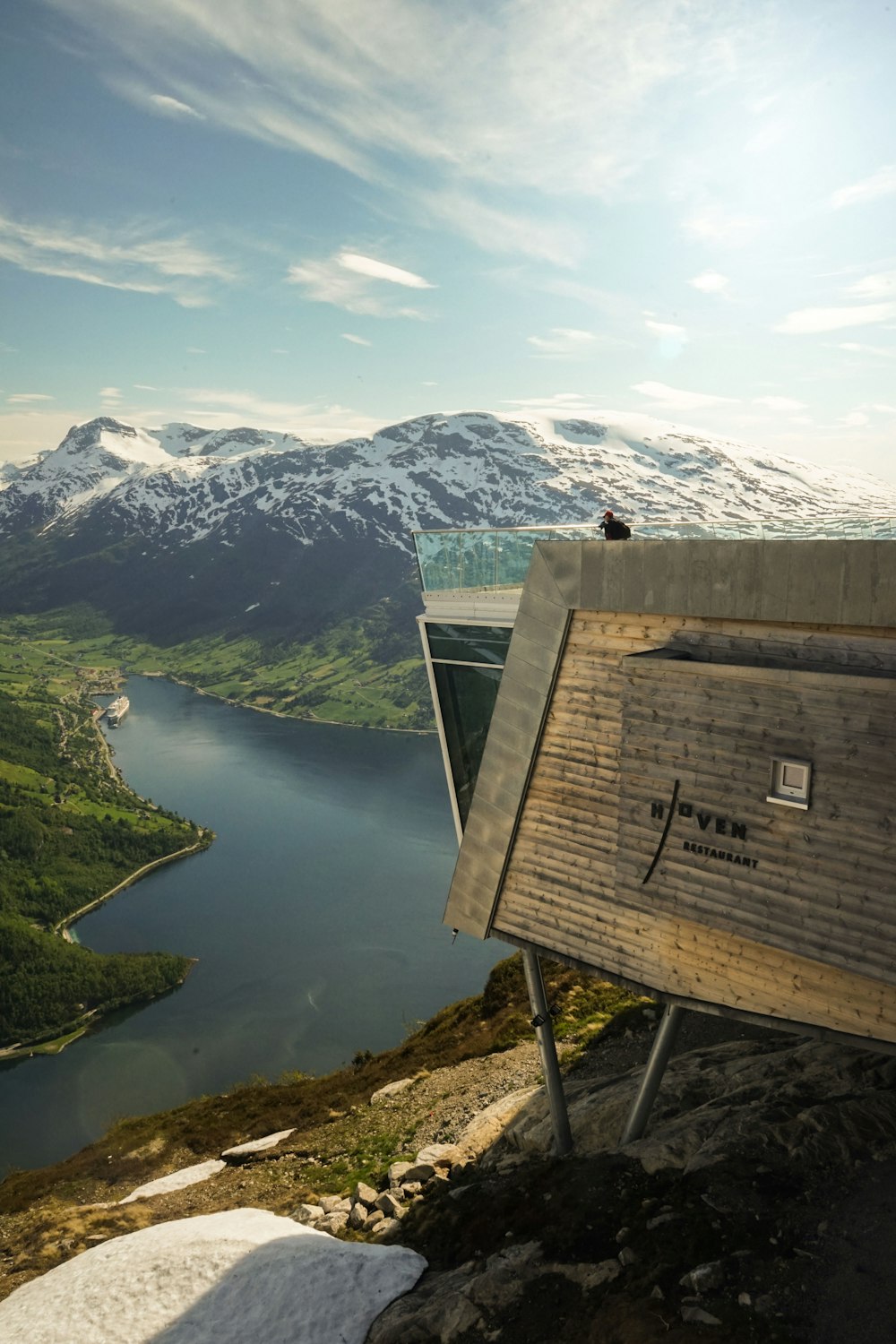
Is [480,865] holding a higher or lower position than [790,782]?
lower

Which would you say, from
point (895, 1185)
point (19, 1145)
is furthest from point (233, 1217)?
point (19, 1145)

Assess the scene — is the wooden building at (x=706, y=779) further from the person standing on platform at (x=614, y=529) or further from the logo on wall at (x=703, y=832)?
the person standing on platform at (x=614, y=529)

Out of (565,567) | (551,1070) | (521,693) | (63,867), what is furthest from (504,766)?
(63,867)

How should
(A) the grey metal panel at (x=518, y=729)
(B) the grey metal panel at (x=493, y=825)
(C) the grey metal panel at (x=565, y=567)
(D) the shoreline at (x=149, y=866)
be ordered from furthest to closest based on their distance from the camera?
Answer: (D) the shoreline at (x=149, y=866) → (B) the grey metal panel at (x=493, y=825) → (A) the grey metal panel at (x=518, y=729) → (C) the grey metal panel at (x=565, y=567)

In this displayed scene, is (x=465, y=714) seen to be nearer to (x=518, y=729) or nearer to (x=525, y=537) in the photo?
(x=525, y=537)

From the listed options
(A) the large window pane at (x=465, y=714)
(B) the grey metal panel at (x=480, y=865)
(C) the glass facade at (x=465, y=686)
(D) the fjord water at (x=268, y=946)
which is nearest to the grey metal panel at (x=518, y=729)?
(B) the grey metal panel at (x=480, y=865)

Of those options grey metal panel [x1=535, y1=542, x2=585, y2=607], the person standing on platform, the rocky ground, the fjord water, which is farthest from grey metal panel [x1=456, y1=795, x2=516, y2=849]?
the fjord water

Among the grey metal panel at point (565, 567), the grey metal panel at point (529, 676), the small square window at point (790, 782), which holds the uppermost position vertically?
the grey metal panel at point (565, 567)

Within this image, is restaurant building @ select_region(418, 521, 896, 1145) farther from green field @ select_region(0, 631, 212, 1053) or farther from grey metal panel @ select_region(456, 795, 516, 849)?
green field @ select_region(0, 631, 212, 1053)
